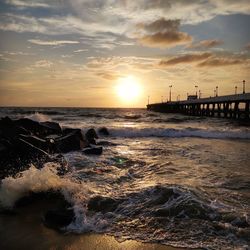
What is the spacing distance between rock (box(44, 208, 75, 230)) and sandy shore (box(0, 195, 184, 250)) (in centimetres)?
11

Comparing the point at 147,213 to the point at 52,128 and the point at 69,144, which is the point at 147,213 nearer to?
the point at 69,144

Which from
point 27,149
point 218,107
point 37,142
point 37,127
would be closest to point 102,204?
point 27,149

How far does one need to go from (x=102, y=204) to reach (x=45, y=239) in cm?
160

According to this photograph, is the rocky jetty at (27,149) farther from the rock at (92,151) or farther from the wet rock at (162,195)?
the wet rock at (162,195)

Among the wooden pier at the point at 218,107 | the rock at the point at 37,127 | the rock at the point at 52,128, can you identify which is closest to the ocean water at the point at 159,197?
the rock at the point at 37,127

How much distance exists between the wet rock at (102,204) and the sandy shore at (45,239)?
3.29ft

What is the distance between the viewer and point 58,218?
5.01 metres

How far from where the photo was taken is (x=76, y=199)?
232 inches

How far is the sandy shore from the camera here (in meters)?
4.20

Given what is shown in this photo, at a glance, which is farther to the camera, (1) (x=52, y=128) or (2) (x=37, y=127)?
(1) (x=52, y=128)

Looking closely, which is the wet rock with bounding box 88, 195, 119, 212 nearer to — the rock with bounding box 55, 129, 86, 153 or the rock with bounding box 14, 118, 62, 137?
the rock with bounding box 55, 129, 86, 153

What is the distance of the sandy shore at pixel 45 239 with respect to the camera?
165 inches

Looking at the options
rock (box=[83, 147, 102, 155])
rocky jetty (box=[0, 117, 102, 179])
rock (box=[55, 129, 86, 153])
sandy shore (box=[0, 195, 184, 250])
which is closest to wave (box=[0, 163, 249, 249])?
sandy shore (box=[0, 195, 184, 250])

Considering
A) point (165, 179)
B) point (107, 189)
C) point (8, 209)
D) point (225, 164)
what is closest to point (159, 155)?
point (225, 164)
